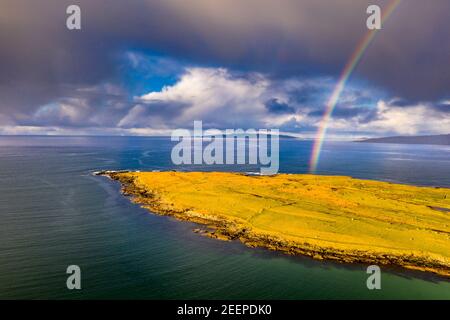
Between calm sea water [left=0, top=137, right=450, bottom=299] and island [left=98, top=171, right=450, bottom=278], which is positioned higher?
island [left=98, top=171, right=450, bottom=278]

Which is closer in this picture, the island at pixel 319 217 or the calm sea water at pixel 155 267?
the calm sea water at pixel 155 267

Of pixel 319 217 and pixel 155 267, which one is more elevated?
pixel 319 217

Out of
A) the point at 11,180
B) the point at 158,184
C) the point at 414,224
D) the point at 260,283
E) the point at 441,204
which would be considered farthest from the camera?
the point at 11,180

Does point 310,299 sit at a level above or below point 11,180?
below

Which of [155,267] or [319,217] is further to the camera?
[319,217]

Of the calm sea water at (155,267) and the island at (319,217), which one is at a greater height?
the island at (319,217)

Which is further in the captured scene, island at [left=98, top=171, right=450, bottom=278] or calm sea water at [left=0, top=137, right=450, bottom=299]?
island at [left=98, top=171, right=450, bottom=278]
